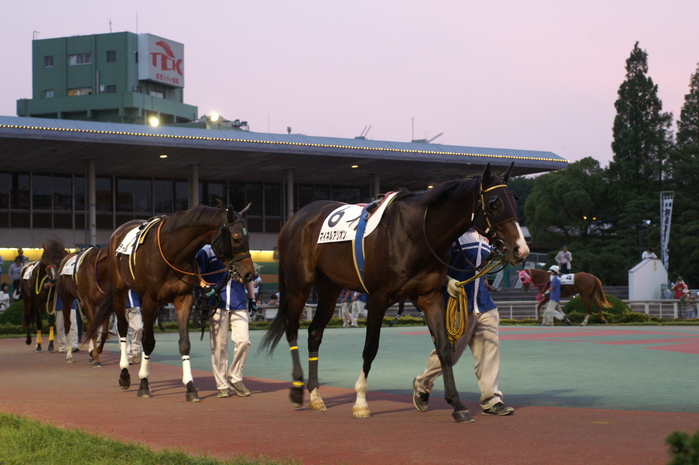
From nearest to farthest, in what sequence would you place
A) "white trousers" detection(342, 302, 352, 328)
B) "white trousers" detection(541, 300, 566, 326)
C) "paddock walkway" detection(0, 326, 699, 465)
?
"paddock walkway" detection(0, 326, 699, 465)
"white trousers" detection(541, 300, 566, 326)
"white trousers" detection(342, 302, 352, 328)

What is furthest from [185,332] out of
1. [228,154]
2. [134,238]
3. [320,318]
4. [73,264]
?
[228,154]

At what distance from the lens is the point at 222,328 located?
31.0 feet

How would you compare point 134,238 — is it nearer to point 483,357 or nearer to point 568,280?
point 483,357

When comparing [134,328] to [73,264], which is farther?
[73,264]

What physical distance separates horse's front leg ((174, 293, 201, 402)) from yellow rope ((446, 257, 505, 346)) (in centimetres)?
293

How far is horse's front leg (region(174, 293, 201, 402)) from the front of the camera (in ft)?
28.4

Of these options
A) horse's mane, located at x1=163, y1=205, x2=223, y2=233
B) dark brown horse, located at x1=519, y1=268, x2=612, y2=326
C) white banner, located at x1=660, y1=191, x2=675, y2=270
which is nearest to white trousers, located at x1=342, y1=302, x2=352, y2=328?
dark brown horse, located at x1=519, y1=268, x2=612, y2=326

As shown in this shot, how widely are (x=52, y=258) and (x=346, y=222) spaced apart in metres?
9.52

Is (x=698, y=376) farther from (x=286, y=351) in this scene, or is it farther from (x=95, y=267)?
(x=95, y=267)

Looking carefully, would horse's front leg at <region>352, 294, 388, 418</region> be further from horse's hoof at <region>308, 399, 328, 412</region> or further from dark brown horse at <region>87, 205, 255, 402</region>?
dark brown horse at <region>87, 205, 255, 402</region>

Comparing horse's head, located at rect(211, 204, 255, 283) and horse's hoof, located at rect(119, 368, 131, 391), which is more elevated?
horse's head, located at rect(211, 204, 255, 283)

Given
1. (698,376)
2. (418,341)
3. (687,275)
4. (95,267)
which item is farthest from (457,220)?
(687,275)

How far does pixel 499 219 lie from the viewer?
21.8 feet

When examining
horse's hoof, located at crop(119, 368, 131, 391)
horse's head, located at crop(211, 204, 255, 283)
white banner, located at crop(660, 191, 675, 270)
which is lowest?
horse's hoof, located at crop(119, 368, 131, 391)
